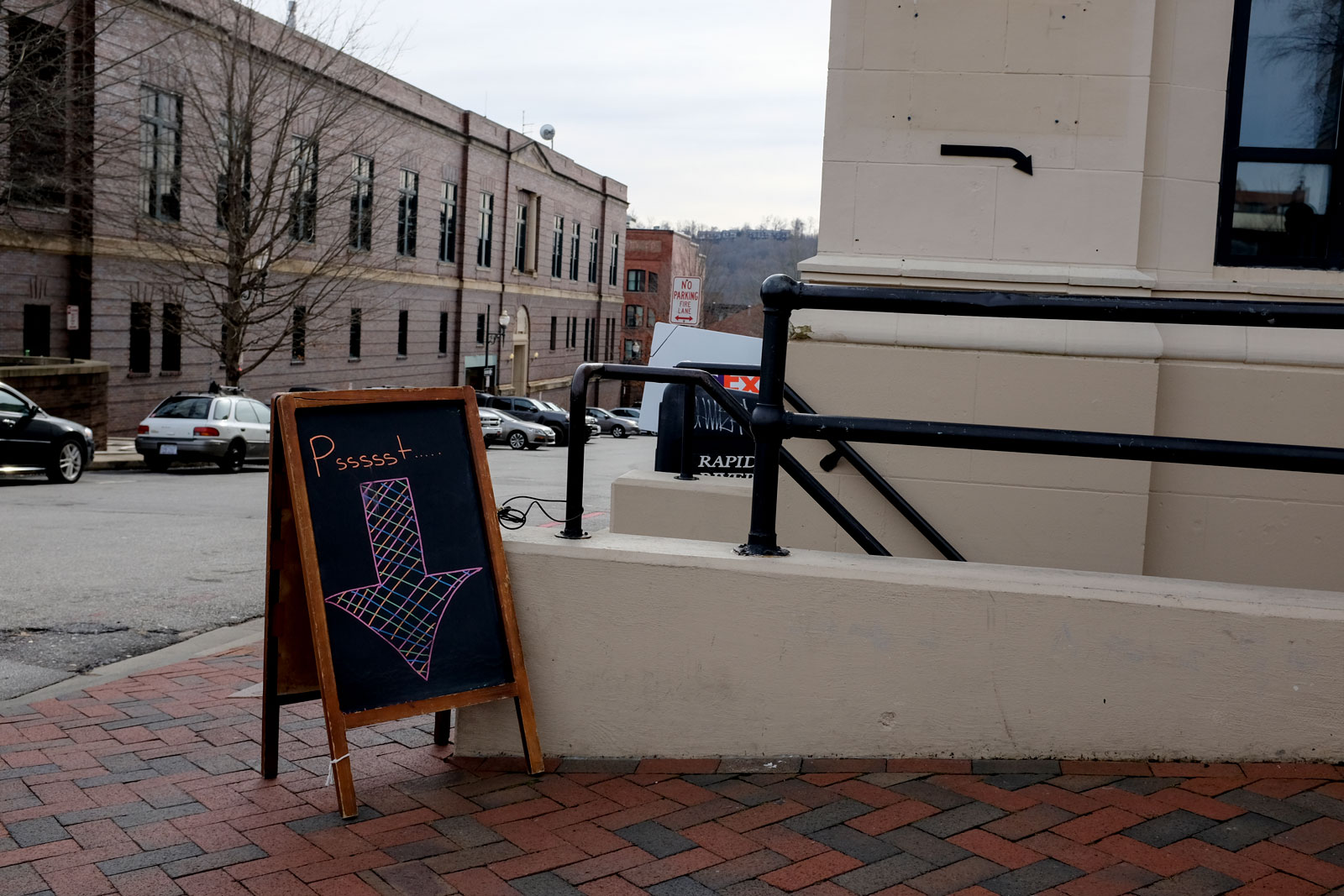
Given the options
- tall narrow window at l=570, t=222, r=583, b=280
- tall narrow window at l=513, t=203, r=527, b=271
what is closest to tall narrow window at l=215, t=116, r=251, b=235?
tall narrow window at l=513, t=203, r=527, b=271

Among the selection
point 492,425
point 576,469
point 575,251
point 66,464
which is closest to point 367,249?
point 492,425

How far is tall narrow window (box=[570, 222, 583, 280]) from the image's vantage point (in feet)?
201

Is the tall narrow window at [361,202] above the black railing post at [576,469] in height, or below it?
above

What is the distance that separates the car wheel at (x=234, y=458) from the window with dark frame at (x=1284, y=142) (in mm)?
20356

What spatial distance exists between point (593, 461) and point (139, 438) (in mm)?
12100

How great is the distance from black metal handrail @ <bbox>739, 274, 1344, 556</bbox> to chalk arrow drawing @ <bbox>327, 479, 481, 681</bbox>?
1046 millimetres

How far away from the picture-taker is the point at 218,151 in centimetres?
2817

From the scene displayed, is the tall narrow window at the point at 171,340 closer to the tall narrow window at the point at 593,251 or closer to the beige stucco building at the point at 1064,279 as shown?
the beige stucco building at the point at 1064,279

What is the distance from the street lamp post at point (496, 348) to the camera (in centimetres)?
5034

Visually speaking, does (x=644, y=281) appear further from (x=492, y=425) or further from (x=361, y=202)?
(x=361, y=202)

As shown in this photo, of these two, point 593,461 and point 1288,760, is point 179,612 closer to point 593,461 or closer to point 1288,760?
point 1288,760

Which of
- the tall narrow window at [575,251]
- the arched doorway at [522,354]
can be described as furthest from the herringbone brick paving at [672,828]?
the tall narrow window at [575,251]

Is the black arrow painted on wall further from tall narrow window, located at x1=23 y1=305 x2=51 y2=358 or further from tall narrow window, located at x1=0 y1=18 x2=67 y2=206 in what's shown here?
tall narrow window, located at x1=23 y1=305 x2=51 y2=358

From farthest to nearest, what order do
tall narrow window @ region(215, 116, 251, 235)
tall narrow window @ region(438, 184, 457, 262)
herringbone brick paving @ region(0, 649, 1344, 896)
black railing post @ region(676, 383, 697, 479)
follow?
tall narrow window @ region(438, 184, 457, 262)
tall narrow window @ region(215, 116, 251, 235)
black railing post @ region(676, 383, 697, 479)
herringbone brick paving @ region(0, 649, 1344, 896)
